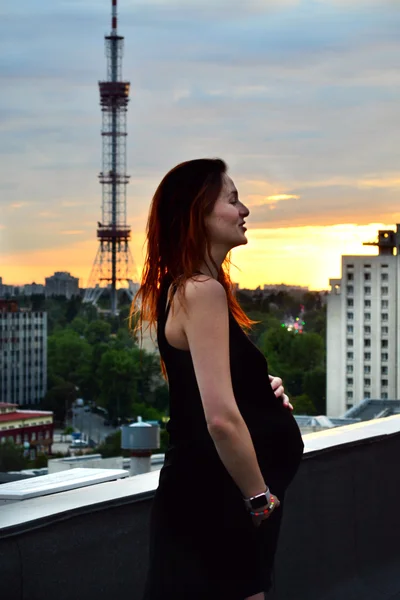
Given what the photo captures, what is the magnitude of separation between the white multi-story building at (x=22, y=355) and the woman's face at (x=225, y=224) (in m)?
93.3

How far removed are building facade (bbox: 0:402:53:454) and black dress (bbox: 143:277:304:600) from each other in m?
75.9

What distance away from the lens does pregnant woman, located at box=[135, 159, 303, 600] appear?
178 cm

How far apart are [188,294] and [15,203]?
11125 centimetres

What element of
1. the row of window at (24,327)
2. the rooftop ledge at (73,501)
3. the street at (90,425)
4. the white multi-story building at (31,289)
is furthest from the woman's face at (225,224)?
the white multi-story building at (31,289)

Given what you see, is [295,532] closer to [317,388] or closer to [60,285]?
[317,388]

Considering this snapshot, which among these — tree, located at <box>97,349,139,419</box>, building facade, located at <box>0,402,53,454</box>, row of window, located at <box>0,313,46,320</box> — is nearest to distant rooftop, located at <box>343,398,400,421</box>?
building facade, located at <box>0,402,53,454</box>

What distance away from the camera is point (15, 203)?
111375 mm

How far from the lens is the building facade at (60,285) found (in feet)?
355

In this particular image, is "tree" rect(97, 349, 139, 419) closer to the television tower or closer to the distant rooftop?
the distant rooftop

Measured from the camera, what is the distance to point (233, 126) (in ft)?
368

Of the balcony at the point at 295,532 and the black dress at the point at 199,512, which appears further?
the balcony at the point at 295,532

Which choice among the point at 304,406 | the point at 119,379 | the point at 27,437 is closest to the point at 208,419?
the point at 27,437

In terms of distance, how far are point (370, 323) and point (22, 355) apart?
92.6 ft

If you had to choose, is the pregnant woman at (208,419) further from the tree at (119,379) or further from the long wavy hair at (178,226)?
the tree at (119,379)
